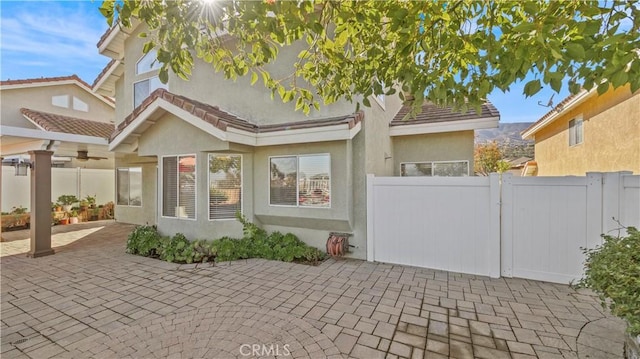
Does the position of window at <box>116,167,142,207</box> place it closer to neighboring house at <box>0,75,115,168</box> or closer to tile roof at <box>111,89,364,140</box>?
neighboring house at <box>0,75,115,168</box>

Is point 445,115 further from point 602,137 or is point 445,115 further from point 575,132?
point 575,132

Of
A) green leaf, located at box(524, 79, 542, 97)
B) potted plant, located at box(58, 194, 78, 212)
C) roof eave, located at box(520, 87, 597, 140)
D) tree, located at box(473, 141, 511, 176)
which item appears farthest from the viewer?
tree, located at box(473, 141, 511, 176)

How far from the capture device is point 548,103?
4.41m

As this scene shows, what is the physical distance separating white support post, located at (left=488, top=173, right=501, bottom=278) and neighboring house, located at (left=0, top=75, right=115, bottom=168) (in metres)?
14.3

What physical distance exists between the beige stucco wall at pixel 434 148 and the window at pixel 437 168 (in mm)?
149

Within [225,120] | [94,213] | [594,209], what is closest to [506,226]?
[594,209]

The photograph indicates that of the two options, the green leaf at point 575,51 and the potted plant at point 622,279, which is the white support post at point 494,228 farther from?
the green leaf at point 575,51

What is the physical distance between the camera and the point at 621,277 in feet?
10.2

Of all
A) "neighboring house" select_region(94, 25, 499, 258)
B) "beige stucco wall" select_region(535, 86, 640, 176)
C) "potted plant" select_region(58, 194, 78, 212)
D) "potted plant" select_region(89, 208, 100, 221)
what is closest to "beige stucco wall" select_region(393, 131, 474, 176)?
"neighboring house" select_region(94, 25, 499, 258)

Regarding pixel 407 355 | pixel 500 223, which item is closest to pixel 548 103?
pixel 500 223

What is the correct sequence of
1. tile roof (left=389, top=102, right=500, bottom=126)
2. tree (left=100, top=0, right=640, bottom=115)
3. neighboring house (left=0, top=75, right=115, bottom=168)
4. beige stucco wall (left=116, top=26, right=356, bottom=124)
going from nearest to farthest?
tree (left=100, top=0, right=640, bottom=115) → beige stucco wall (left=116, top=26, right=356, bottom=124) → tile roof (left=389, top=102, right=500, bottom=126) → neighboring house (left=0, top=75, right=115, bottom=168)

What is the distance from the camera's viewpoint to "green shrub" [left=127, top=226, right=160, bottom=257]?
8.97 m

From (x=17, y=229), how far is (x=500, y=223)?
70.3 ft

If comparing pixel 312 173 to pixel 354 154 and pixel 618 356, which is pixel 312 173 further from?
pixel 618 356
